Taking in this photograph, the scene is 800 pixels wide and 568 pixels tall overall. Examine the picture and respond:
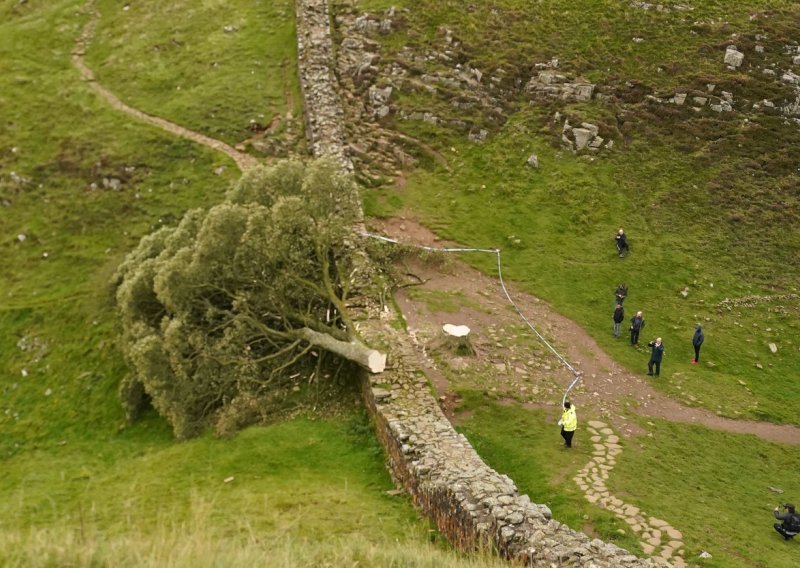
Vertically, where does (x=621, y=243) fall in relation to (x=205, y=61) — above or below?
below

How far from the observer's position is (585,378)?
29.2 metres

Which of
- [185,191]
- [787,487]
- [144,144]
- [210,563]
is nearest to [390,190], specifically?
[185,191]

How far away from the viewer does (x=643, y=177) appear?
42.4 meters

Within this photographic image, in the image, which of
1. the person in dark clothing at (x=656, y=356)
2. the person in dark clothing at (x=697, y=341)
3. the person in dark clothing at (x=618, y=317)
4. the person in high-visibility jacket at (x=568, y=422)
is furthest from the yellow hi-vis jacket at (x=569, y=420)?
the person in dark clothing at (x=697, y=341)

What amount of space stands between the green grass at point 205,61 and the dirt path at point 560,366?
17.7 metres

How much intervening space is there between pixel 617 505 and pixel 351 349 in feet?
35.8

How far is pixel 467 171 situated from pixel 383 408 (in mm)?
22995

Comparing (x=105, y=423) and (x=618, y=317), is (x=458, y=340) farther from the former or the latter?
(x=105, y=423)

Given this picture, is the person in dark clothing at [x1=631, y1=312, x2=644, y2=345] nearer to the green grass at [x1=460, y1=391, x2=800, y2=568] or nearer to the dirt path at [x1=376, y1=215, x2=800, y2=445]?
the dirt path at [x1=376, y1=215, x2=800, y2=445]

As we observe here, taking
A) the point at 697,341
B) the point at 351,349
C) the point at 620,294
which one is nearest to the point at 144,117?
the point at 351,349

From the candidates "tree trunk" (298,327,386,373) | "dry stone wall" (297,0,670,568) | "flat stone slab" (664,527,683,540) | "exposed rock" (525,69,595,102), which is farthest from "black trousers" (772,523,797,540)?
"exposed rock" (525,69,595,102)

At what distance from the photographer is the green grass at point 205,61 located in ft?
162

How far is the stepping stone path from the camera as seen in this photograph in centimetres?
1955

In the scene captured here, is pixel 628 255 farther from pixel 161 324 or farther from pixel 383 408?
pixel 161 324
